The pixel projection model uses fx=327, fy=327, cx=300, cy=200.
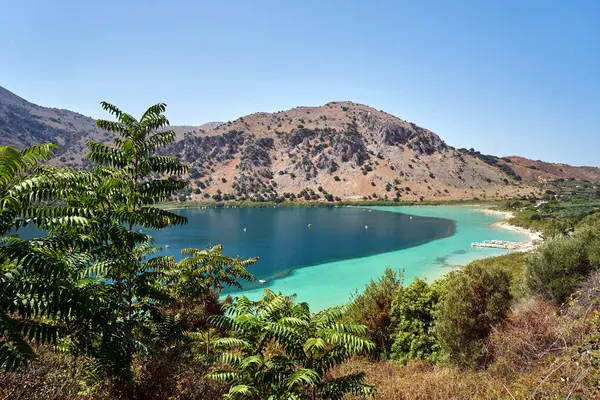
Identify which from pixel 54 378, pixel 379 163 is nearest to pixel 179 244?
pixel 54 378

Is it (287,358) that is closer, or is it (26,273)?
(26,273)

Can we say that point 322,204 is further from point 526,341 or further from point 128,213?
point 128,213

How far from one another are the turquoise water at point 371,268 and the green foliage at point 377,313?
9.56 m

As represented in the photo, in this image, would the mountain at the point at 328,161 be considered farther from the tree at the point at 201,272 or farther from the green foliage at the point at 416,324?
the tree at the point at 201,272

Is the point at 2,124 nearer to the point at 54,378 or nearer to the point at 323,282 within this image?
the point at 323,282

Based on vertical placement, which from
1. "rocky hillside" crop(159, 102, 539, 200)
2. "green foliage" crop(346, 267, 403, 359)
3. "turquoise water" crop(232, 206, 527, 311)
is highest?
"rocky hillside" crop(159, 102, 539, 200)

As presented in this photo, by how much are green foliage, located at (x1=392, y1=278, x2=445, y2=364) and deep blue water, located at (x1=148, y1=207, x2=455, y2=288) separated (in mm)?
21431

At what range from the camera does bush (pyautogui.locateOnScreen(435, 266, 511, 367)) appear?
954 centimetres

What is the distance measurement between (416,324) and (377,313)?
62.8 inches

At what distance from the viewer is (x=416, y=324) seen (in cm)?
1155

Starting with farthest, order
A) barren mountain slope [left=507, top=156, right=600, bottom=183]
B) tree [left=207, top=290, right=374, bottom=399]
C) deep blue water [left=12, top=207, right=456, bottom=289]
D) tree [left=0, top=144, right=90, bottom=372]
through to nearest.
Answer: barren mountain slope [left=507, top=156, right=600, bottom=183], deep blue water [left=12, top=207, right=456, bottom=289], tree [left=207, top=290, right=374, bottom=399], tree [left=0, top=144, right=90, bottom=372]

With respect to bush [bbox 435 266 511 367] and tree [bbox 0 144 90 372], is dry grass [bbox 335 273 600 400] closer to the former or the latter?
bush [bbox 435 266 511 367]

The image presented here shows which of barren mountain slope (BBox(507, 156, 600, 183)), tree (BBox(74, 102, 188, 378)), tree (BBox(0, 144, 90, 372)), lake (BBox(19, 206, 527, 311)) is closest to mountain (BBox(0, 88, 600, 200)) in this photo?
barren mountain slope (BBox(507, 156, 600, 183))

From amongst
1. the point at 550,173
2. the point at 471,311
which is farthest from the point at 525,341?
the point at 550,173
